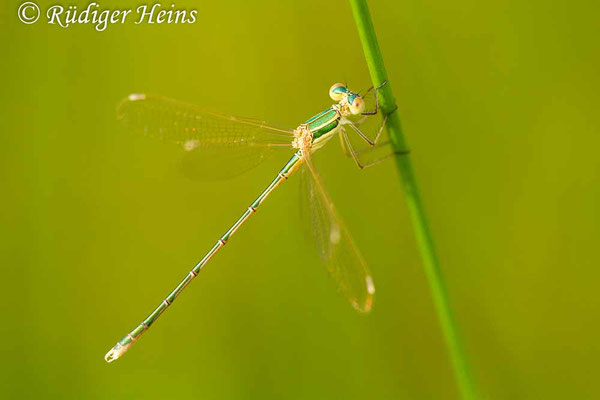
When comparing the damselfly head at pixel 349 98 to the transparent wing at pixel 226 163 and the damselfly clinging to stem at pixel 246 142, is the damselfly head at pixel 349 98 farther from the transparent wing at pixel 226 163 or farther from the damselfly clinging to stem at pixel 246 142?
the transparent wing at pixel 226 163

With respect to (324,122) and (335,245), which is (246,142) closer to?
(324,122)

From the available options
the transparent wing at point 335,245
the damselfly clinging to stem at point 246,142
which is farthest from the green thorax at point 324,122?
the transparent wing at point 335,245

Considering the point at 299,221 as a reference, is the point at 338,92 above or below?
above

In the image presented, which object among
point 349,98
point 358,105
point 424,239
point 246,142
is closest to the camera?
point 424,239

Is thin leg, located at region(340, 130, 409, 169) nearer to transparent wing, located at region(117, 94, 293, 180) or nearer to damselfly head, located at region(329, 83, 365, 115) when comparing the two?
damselfly head, located at region(329, 83, 365, 115)

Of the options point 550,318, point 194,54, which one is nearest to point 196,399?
point 550,318

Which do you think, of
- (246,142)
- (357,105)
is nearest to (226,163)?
(246,142)

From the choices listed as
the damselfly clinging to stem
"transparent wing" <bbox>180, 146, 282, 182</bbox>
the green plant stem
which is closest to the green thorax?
the damselfly clinging to stem

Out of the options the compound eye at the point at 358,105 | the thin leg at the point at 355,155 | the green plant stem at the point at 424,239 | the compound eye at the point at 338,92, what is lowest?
the green plant stem at the point at 424,239
